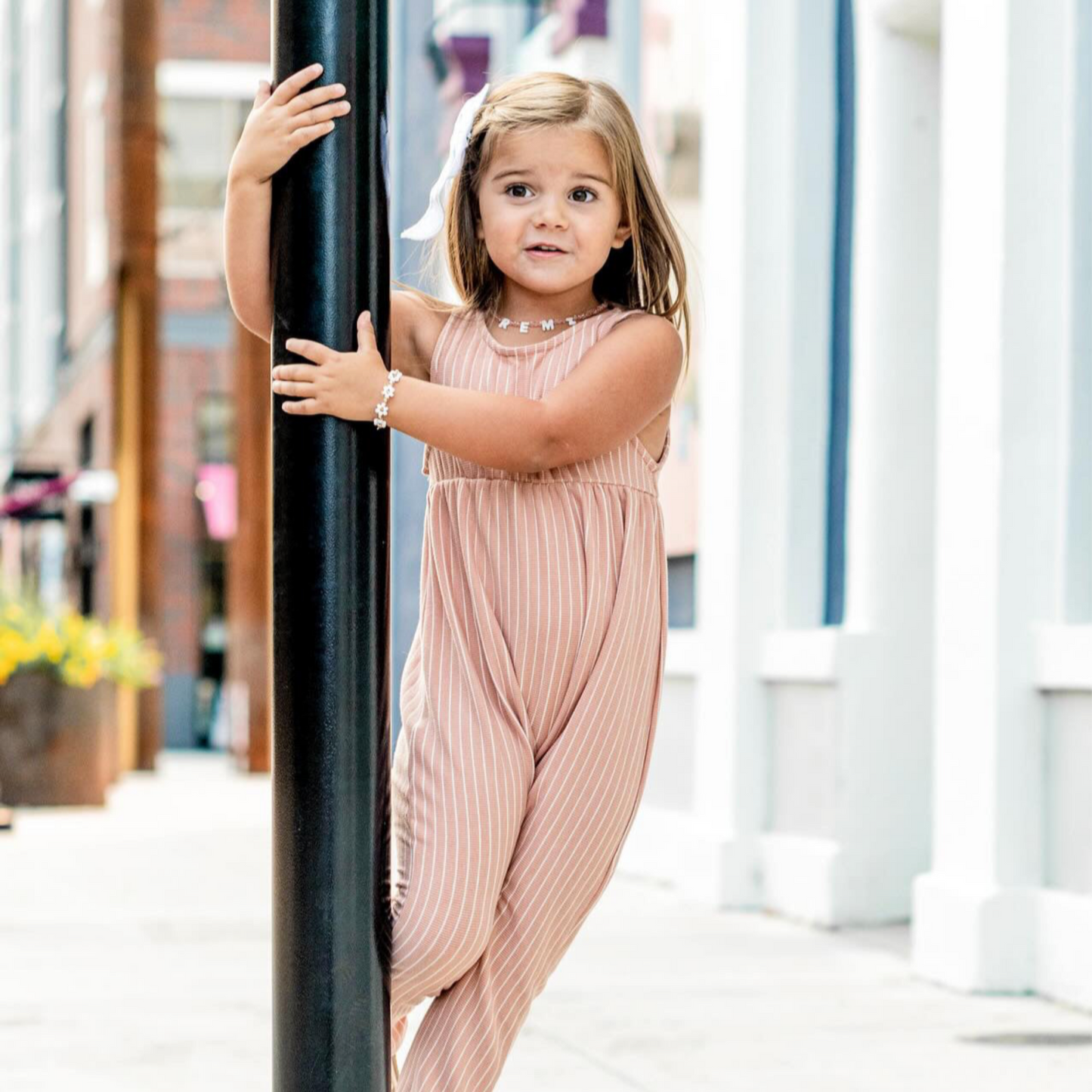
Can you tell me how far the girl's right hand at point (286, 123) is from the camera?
2406 mm

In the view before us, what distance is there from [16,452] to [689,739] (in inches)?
1104

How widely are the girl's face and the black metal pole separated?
0.22 meters

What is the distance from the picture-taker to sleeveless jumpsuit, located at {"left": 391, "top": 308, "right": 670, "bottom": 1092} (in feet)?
8.39

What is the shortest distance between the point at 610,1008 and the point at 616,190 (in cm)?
322

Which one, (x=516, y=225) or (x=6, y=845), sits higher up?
(x=516, y=225)

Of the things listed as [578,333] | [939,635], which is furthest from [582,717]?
[939,635]

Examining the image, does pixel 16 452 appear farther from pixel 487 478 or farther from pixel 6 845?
pixel 487 478

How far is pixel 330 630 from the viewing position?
2365mm

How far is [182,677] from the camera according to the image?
95.0ft

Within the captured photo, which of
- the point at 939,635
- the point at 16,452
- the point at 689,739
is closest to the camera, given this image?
the point at 939,635

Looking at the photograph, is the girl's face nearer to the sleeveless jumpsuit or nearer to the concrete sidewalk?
the sleeveless jumpsuit

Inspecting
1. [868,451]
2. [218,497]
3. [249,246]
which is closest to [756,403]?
[868,451]

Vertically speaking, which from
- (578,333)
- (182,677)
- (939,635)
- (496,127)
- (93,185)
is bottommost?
(182,677)

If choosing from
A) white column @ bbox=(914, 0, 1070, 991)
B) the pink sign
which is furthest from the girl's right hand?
the pink sign
